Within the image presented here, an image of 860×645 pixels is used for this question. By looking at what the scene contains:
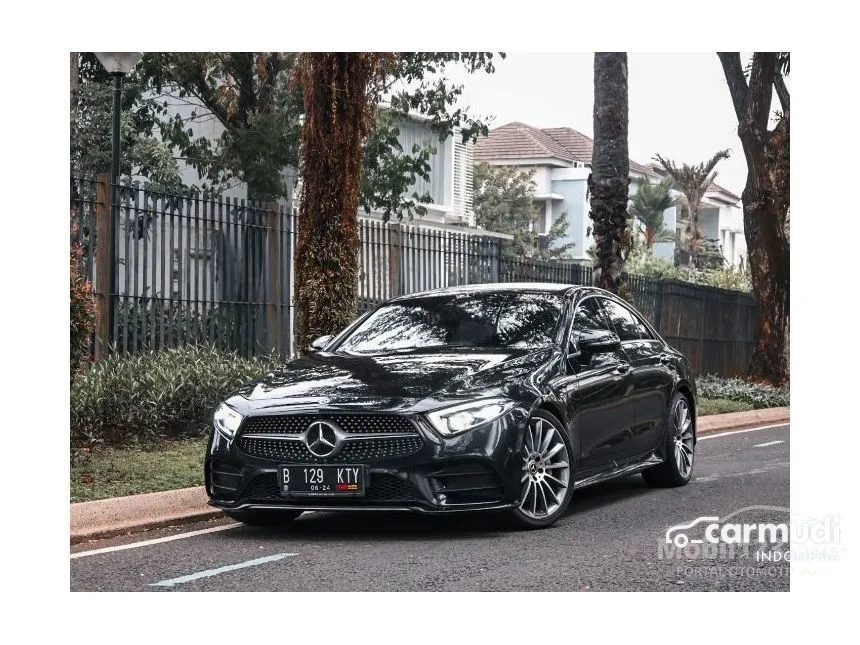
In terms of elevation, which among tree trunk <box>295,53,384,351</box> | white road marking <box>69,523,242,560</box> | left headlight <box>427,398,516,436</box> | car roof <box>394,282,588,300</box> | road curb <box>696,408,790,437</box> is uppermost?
tree trunk <box>295,53,384,351</box>

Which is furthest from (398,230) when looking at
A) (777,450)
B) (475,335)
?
(475,335)

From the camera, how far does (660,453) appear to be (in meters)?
10.3

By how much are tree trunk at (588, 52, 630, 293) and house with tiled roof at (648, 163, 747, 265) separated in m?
57.5

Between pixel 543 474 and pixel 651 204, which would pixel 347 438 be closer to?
pixel 543 474

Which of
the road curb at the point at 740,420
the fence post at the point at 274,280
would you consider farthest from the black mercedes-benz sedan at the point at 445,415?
the road curb at the point at 740,420

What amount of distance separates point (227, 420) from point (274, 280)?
7620 millimetres

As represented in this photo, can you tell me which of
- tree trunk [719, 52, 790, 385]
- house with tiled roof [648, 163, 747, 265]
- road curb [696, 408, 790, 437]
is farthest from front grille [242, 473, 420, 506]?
house with tiled roof [648, 163, 747, 265]

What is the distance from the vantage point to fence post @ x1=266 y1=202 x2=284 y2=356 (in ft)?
51.3

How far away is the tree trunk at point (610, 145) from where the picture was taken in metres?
18.3

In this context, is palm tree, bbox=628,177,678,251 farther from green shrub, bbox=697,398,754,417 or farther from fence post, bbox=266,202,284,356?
fence post, bbox=266,202,284,356

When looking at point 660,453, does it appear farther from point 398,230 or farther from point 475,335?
point 398,230

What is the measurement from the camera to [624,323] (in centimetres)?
1048

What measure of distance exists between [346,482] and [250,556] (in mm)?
666

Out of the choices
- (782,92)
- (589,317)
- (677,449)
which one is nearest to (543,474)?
(589,317)
